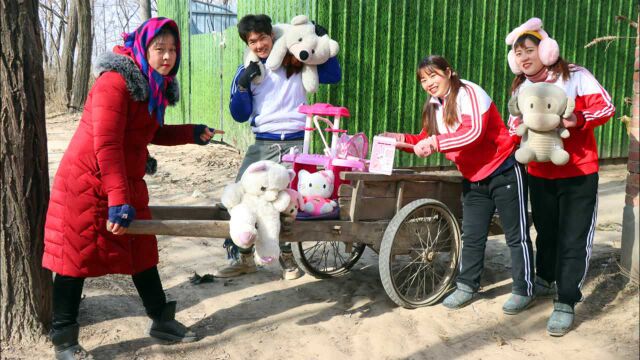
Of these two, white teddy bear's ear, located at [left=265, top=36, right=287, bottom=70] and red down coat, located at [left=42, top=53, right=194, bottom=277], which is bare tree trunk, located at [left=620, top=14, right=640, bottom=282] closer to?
white teddy bear's ear, located at [left=265, top=36, right=287, bottom=70]

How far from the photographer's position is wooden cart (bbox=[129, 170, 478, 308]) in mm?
3865

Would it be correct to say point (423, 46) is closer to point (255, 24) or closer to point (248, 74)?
point (255, 24)

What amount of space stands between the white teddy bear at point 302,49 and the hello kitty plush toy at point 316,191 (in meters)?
0.84

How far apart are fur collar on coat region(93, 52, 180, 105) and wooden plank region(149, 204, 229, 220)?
80 centimetres

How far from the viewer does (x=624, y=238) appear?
432cm

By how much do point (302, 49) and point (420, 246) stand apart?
1.61 m

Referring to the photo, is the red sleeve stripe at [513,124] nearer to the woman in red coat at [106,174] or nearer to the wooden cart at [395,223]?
the wooden cart at [395,223]

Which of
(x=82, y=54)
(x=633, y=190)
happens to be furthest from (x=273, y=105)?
(x=82, y=54)

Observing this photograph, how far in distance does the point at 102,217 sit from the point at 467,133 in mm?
2104

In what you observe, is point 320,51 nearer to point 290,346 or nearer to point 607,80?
point 290,346

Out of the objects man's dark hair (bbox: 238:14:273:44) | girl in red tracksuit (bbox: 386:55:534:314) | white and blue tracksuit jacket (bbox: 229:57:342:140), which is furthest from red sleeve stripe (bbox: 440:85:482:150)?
man's dark hair (bbox: 238:14:273:44)

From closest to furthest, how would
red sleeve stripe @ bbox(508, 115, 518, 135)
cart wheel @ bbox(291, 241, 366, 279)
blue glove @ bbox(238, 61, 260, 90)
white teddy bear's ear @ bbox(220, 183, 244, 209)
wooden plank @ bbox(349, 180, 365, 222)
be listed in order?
white teddy bear's ear @ bbox(220, 183, 244, 209) < wooden plank @ bbox(349, 180, 365, 222) < red sleeve stripe @ bbox(508, 115, 518, 135) < blue glove @ bbox(238, 61, 260, 90) < cart wheel @ bbox(291, 241, 366, 279)

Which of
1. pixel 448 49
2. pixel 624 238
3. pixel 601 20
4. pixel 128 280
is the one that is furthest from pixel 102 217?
pixel 601 20

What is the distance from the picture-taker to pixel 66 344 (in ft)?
10.9
